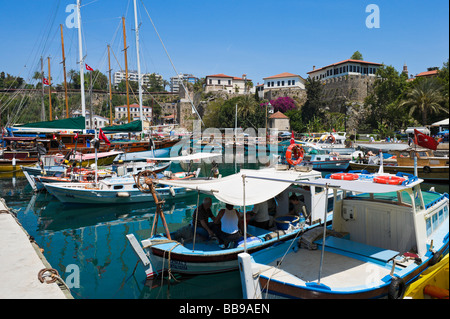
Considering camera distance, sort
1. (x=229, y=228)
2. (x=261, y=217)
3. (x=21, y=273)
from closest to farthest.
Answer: (x=21, y=273)
(x=229, y=228)
(x=261, y=217)

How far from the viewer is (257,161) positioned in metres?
45.4

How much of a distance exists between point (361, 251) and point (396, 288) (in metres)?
1.49

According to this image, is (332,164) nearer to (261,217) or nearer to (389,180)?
(261,217)

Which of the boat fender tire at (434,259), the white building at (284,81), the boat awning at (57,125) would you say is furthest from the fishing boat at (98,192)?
the white building at (284,81)

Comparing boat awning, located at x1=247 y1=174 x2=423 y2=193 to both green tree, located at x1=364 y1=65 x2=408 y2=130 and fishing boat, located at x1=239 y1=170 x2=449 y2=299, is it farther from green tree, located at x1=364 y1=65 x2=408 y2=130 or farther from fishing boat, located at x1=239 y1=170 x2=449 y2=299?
green tree, located at x1=364 y1=65 x2=408 y2=130

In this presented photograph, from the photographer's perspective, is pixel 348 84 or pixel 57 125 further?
pixel 348 84

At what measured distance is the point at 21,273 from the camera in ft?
25.2

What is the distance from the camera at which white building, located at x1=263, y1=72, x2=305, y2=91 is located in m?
89.4

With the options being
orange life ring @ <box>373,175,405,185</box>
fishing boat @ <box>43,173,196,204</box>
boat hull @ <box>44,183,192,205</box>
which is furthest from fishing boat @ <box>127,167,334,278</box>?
fishing boat @ <box>43,173,196,204</box>

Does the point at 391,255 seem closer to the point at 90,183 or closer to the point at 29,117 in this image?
the point at 90,183

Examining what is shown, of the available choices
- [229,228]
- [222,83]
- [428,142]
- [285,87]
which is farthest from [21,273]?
[222,83]

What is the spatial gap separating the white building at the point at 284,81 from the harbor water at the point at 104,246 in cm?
6872

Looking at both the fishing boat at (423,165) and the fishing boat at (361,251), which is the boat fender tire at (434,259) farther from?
the fishing boat at (423,165)
